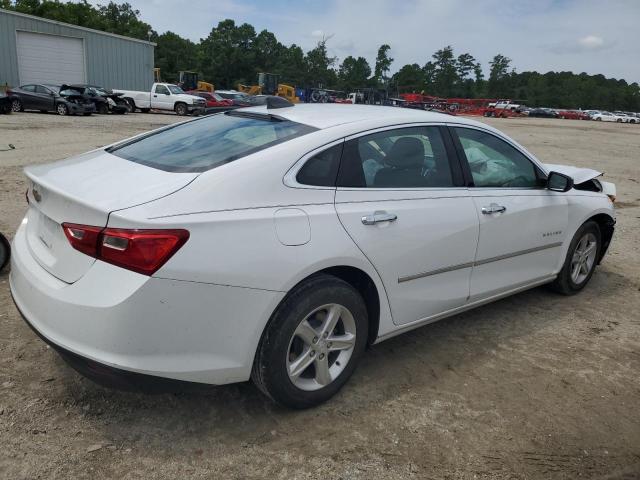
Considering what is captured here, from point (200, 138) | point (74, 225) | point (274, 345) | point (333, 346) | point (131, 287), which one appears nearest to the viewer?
point (131, 287)

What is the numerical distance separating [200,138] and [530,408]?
2.49 metres

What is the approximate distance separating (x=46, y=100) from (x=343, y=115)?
2503cm

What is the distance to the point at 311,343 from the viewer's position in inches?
111

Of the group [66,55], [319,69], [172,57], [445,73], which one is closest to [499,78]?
[445,73]

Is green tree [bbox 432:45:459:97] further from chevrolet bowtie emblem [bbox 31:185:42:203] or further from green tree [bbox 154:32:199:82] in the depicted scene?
chevrolet bowtie emblem [bbox 31:185:42:203]

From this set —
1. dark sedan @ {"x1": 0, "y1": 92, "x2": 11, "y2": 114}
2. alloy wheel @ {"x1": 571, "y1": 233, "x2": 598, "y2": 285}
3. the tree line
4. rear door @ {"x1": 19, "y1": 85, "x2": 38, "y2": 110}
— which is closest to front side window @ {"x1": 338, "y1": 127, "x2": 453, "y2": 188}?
alloy wheel @ {"x1": 571, "y1": 233, "x2": 598, "y2": 285}

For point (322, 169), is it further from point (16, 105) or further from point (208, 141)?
point (16, 105)

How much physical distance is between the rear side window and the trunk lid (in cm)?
57

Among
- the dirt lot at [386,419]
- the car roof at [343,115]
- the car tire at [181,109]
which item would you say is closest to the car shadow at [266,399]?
the dirt lot at [386,419]

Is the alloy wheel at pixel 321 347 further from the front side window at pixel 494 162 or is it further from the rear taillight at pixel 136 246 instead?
the front side window at pixel 494 162

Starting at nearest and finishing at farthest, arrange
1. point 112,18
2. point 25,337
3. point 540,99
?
1. point 25,337
2. point 112,18
3. point 540,99

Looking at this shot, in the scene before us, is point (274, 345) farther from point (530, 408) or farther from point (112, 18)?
point (112, 18)

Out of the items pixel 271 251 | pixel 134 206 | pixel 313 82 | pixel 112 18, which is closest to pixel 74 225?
pixel 134 206

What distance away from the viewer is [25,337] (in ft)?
11.6
